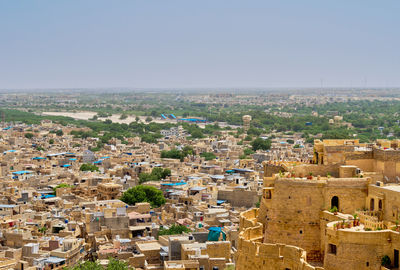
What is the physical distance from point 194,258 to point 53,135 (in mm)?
81186

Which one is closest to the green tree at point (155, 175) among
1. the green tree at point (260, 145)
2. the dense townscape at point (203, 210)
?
the dense townscape at point (203, 210)

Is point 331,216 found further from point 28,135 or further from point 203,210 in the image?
point 28,135

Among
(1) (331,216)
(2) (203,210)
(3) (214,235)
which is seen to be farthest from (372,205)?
(2) (203,210)

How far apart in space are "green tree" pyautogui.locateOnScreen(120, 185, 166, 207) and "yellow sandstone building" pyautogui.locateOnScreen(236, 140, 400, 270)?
20804 millimetres

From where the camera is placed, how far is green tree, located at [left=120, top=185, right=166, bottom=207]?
138 feet

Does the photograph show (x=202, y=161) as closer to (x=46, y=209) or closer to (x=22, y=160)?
(x=22, y=160)

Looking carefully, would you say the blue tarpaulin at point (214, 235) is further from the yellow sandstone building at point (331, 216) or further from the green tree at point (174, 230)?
the yellow sandstone building at point (331, 216)

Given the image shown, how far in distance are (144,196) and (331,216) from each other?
25.7m

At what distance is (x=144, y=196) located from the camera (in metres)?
42.5

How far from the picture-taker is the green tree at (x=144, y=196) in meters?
42.0

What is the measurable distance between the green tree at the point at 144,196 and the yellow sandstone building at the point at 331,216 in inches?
819

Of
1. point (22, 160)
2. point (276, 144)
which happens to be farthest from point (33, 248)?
point (276, 144)

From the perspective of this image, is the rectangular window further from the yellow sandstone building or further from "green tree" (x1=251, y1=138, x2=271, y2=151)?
"green tree" (x1=251, y1=138, x2=271, y2=151)

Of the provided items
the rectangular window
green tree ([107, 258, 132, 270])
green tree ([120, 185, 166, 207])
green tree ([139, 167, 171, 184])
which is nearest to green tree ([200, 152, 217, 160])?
green tree ([139, 167, 171, 184])
